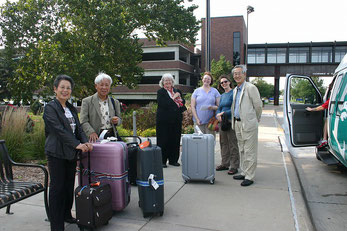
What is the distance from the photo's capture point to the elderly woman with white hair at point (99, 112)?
3990 millimetres

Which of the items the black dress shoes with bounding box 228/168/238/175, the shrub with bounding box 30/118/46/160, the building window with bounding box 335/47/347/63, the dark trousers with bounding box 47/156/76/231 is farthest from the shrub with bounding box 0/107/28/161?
the building window with bounding box 335/47/347/63

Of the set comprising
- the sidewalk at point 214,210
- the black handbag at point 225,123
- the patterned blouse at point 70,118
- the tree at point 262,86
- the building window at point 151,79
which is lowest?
the sidewalk at point 214,210

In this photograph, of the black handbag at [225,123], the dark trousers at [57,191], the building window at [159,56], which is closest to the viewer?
the dark trousers at [57,191]

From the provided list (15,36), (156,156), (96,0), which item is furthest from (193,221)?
(15,36)

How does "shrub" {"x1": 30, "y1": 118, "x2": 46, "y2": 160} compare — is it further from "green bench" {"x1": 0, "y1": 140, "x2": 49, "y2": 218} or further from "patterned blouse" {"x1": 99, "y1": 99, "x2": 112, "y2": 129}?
"patterned blouse" {"x1": 99, "y1": 99, "x2": 112, "y2": 129}

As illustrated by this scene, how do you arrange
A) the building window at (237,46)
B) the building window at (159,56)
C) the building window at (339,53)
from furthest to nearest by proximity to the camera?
the building window at (339,53) → the building window at (237,46) → the building window at (159,56)

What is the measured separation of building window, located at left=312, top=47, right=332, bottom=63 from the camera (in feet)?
153

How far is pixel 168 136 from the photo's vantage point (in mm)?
6242

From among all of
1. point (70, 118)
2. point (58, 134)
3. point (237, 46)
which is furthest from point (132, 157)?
point (237, 46)

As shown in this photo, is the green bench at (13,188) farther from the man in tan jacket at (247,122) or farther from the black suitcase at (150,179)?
the man in tan jacket at (247,122)

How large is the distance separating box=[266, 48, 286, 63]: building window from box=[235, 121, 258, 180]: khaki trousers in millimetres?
47313

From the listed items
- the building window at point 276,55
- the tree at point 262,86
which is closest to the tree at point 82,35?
the building window at point 276,55

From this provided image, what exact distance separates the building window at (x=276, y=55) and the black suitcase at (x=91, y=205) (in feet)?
164

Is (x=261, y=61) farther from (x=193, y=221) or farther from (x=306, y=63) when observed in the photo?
(x=193, y=221)
